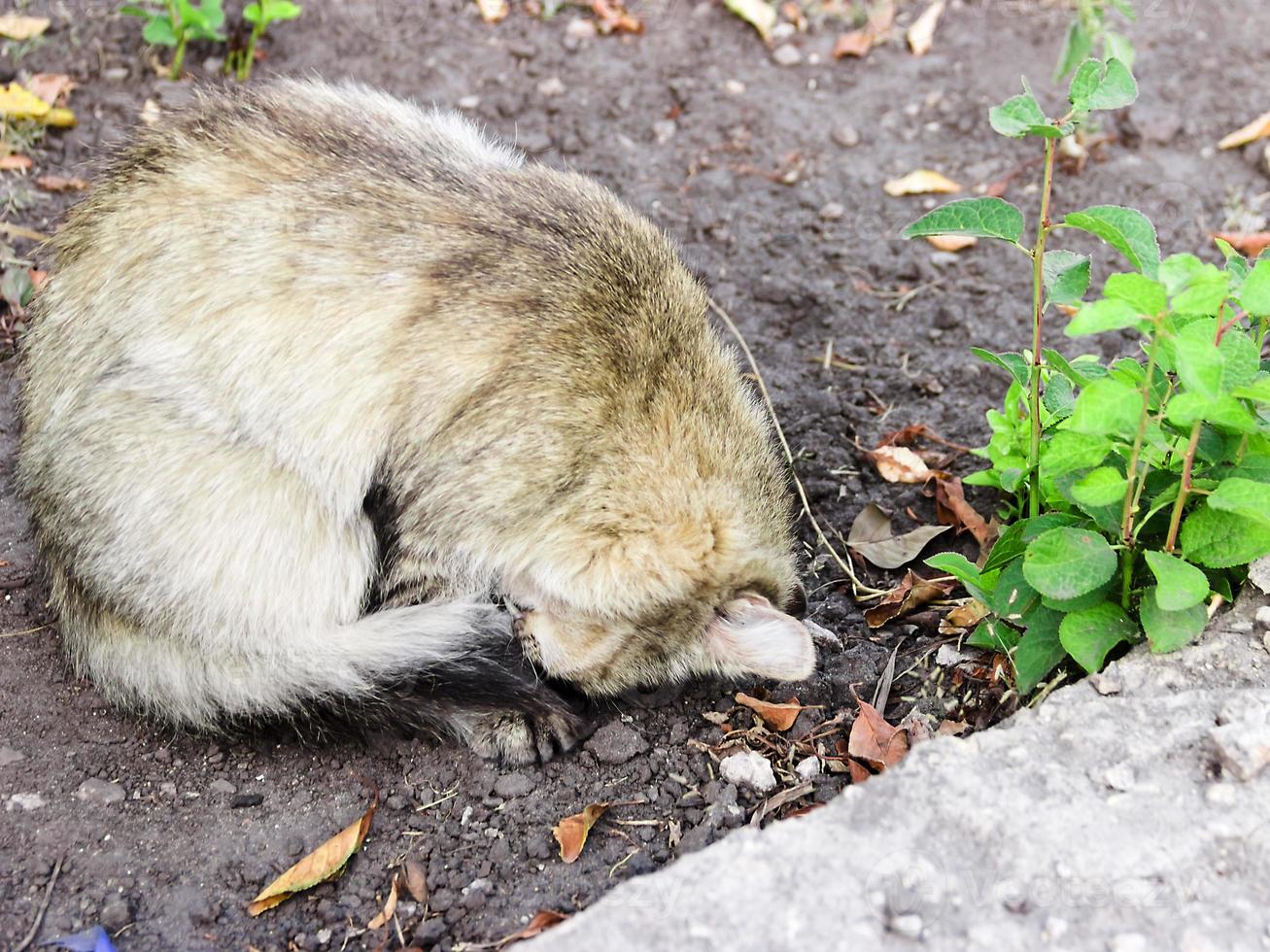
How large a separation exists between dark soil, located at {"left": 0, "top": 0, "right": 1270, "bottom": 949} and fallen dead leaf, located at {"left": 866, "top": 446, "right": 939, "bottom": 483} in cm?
4

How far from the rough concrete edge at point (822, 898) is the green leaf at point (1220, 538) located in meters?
0.20

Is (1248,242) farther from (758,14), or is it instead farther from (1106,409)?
(1106,409)

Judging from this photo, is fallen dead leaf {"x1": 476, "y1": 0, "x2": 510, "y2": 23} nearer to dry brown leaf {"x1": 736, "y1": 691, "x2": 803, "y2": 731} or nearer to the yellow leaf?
the yellow leaf

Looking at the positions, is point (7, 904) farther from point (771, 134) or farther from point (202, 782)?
point (771, 134)

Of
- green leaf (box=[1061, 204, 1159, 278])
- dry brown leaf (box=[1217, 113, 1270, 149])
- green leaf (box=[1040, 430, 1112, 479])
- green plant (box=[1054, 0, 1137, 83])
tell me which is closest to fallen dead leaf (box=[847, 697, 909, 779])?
green leaf (box=[1040, 430, 1112, 479])

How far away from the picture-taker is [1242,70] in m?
5.01

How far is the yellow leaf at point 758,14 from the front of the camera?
524 cm

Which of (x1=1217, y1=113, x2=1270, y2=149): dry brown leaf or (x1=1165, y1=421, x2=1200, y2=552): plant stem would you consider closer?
(x1=1165, y1=421, x2=1200, y2=552): plant stem

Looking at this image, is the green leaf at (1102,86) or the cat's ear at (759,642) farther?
the cat's ear at (759,642)

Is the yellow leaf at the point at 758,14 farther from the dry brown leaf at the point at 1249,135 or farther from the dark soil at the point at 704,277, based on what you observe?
the dry brown leaf at the point at 1249,135

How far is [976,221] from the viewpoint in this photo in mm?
2518

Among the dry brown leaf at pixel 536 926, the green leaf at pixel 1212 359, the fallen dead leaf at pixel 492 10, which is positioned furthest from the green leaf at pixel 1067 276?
the fallen dead leaf at pixel 492 10

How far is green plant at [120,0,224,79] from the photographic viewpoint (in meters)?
4.58

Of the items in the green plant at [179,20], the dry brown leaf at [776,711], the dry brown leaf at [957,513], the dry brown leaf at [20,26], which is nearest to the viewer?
the dry brown leaf at [776,711]
